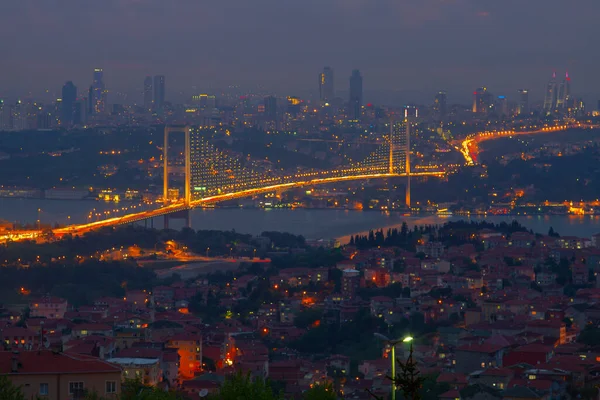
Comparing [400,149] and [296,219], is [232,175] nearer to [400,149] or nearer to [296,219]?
[296,219]

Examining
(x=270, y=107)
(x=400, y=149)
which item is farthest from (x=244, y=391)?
(x=270, y=107)

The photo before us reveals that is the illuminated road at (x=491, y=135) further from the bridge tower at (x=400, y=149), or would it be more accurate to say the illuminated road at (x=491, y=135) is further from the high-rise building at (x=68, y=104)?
the high-rise building at (x=68, y=104)

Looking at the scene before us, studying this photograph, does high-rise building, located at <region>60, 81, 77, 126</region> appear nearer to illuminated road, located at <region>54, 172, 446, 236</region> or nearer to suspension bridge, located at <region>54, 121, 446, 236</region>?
suspension bridge, located at <region>54, 121, 446, 236</region>

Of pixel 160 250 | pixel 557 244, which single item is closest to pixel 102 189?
pixel 160 250

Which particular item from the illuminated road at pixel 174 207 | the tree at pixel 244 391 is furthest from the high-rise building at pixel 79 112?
the tree at pixel 244 391

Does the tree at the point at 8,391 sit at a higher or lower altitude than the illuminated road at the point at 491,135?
higher

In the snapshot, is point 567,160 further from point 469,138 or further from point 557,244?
point 557,244
